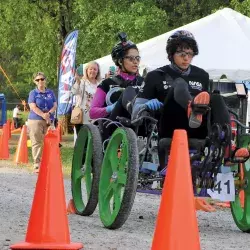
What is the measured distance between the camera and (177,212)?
5754 mm

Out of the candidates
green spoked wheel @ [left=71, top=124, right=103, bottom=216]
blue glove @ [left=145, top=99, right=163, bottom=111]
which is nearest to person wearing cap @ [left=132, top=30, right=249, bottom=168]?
blue glove @ [left=145, top=99, right=163, bottom=111]

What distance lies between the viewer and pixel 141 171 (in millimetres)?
8859

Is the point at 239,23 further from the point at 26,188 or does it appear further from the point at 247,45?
the point at 26,188

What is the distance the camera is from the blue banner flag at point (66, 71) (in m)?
23.1

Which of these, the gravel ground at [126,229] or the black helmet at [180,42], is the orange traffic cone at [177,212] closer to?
the gravel ground at [126,229]

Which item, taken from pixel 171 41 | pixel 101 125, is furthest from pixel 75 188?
pixel 171 41

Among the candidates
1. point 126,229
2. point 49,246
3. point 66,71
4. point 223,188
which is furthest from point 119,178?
point 66,71

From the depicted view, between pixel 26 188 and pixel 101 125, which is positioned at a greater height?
pixel 101 125

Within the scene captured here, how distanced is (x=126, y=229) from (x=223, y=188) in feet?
2.90

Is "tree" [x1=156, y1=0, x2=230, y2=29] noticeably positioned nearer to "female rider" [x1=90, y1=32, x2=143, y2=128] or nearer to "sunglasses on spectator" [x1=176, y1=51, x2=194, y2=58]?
"female rider" [x1=90, y1=32, x2=143, y2=128]

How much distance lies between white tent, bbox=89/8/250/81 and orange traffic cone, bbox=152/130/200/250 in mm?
12365

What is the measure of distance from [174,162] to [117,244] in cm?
162

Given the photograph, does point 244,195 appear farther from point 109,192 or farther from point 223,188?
point 109,192

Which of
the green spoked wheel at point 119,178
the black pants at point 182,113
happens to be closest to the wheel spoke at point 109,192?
the green spoked wheel at point 119,178
